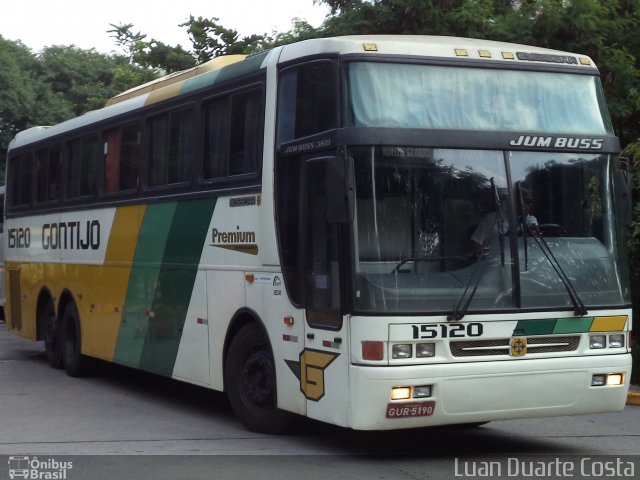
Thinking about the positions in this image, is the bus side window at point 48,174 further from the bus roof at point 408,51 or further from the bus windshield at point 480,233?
the bus windshield at point 480,233

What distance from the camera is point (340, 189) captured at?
8297 mm

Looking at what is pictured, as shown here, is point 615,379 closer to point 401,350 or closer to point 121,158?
point 401,350

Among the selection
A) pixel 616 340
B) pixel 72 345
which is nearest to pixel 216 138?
pixel 616 340

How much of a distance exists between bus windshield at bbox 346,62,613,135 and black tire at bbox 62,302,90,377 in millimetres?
7678

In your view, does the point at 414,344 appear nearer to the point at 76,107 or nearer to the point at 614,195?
the point at 614,195

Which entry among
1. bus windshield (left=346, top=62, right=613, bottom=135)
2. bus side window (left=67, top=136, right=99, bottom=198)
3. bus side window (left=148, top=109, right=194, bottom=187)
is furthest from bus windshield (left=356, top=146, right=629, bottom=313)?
bus side window (left=67, top=136, right=99, bottom=198)

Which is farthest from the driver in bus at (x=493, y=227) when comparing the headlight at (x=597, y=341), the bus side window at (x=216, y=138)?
the bus side window at (x=216, y=138)

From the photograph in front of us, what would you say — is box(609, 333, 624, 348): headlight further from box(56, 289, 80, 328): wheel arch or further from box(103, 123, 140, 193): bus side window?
box(56, 289, 80, 328): wheel arch

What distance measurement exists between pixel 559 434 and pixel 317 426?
2.31 metres

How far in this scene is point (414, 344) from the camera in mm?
8398

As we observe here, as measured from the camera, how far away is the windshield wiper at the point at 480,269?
8.48 meters

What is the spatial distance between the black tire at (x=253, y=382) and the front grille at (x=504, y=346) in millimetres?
1904

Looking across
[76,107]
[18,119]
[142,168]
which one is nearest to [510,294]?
[142,168]

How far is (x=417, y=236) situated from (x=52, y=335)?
30.0 feet
